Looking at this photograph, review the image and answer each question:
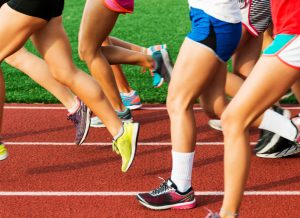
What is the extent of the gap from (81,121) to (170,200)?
4.87 feet

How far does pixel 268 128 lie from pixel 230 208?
1.68 meters

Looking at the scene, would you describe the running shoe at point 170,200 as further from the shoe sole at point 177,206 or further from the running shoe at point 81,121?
the running shoe at point 81,121

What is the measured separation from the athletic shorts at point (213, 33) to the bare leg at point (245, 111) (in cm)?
63

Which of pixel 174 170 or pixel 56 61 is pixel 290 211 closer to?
pixel 174 170

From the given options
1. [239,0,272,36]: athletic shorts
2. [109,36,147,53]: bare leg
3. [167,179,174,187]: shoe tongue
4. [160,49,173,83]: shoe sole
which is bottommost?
[109,36,147,53]: bare leg

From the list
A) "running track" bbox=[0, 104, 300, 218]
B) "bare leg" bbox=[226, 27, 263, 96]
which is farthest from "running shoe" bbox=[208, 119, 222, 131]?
"bare leg" bbox=[226, 27, 263, 96]

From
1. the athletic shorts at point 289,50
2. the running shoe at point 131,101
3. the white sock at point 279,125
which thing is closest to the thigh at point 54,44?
the white sock at point 279,125

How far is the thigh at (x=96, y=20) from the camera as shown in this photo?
6316 millimetres

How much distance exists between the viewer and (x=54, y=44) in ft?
18.6

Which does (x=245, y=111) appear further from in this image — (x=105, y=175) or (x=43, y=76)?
(x=43, y=76)

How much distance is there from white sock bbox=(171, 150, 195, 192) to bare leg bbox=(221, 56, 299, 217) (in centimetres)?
67

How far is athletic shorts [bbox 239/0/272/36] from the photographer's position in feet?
20.9

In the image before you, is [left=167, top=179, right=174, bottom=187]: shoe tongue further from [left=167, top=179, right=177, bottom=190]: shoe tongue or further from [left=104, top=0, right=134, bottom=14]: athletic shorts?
[left=104, top=0, right=134, bottom=14]: athletic shorts

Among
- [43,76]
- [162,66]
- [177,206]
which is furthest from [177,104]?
[162,66]
